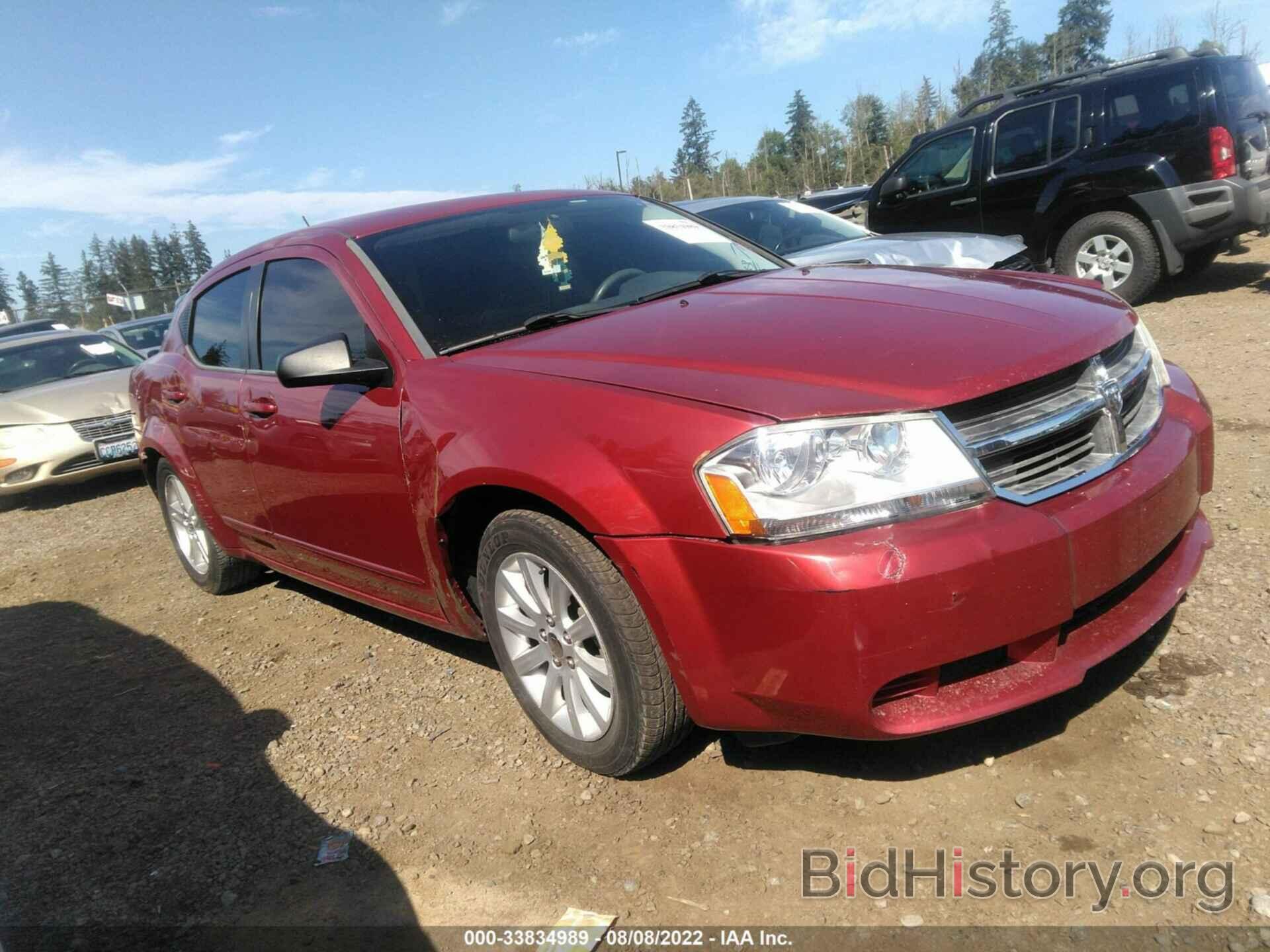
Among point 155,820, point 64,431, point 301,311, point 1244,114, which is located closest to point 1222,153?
point 1244,114

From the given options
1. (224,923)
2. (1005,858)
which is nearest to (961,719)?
(1005,858)

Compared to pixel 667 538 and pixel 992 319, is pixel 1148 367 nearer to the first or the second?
pixel 992 319

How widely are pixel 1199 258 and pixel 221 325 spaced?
27.0ft

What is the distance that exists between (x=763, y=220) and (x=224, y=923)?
21.8 feet

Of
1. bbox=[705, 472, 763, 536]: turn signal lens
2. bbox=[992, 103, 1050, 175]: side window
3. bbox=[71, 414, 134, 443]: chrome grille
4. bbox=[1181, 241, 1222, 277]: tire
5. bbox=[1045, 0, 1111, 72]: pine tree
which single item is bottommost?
bbox=[71, 414, 134, 443]: chrome grille

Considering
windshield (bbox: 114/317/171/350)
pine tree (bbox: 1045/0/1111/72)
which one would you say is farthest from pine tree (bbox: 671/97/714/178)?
windshield (bbox: 114/317/171/350)

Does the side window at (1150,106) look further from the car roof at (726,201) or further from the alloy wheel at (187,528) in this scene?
the alloy wheel at (187,528)

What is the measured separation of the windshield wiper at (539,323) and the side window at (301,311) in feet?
1.26

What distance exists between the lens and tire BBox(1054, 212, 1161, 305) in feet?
26.4

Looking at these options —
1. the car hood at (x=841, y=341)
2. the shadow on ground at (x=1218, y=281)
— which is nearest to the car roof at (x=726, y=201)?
the shadow on ground at (x=1218, y=281)

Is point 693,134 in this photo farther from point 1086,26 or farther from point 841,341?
point 841,341

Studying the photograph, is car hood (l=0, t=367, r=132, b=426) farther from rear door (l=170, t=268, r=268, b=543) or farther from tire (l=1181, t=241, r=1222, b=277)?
tire (l=1181, t=241, r=1222, b=277)

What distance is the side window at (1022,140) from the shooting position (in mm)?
8695

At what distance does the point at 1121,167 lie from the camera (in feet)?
26.4
